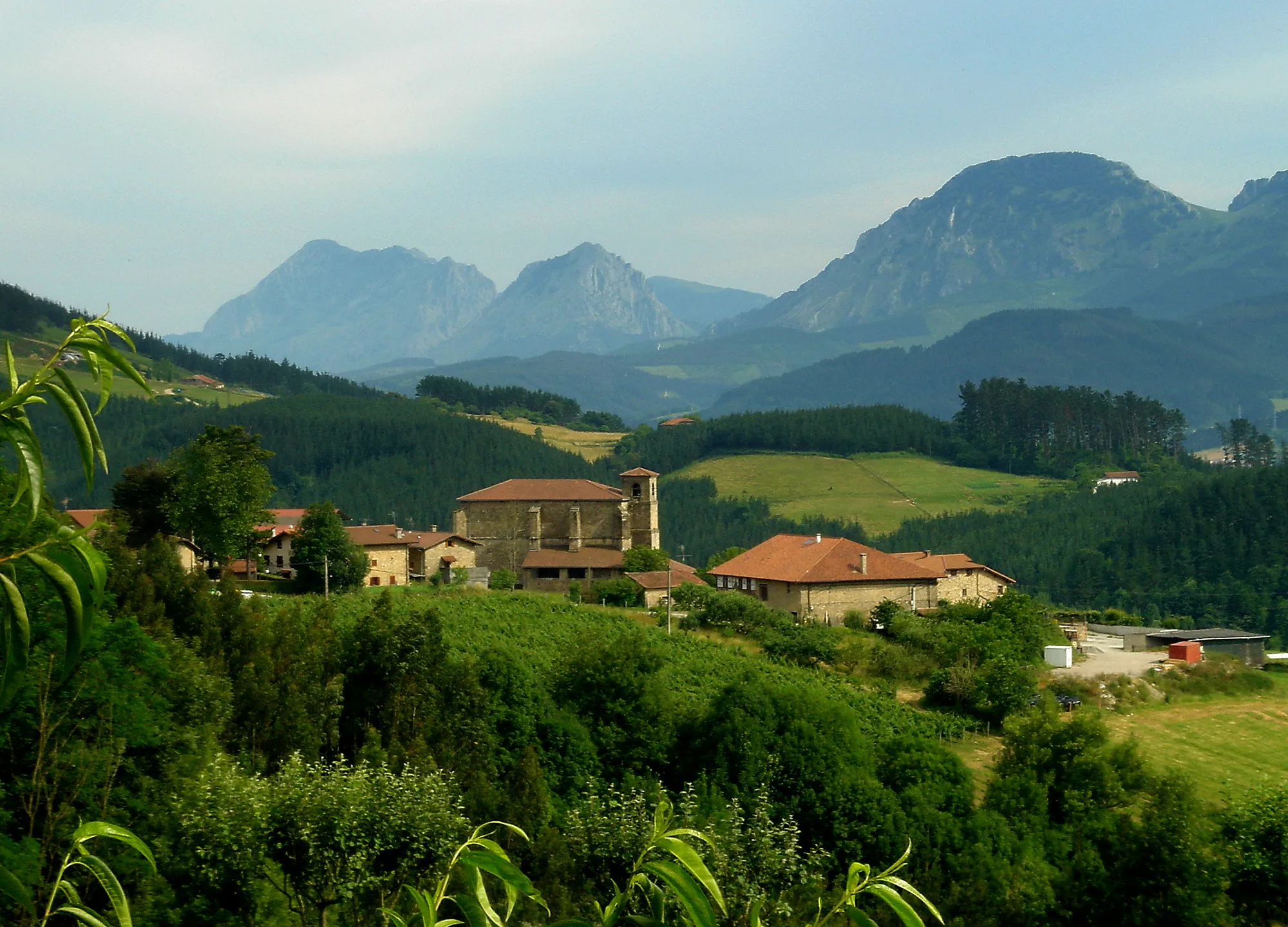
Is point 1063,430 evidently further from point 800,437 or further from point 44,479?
point 44,479

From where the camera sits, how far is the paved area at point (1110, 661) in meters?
58.8

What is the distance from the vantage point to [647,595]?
6488 centimetres

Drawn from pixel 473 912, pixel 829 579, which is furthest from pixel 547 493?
pixel 473 912

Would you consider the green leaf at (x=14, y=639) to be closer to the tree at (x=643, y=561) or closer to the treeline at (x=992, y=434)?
the tree at (x=643, y=561)

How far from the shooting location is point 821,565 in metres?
67.1

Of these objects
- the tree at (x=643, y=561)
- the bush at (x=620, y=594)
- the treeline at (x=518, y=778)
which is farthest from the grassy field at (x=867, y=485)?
the treeline at (x=518, y=778)

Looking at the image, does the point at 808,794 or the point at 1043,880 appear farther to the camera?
the point at 808,794

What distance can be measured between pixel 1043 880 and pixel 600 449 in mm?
168150

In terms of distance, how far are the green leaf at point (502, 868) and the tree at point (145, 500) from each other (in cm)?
5205

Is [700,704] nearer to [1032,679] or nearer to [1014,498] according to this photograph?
[1032,679]

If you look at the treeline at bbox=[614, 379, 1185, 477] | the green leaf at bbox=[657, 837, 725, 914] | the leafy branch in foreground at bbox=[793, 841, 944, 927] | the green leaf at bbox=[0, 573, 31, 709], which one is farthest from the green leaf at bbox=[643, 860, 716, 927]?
the treeline at bbox=[614, 379, 1185, 477]

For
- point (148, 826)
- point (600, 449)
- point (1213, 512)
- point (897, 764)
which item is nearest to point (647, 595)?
point (897, 764)

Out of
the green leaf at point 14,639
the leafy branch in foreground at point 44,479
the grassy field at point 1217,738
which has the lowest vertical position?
the grassy field at point 1217,738

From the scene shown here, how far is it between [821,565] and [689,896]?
64.1 m
